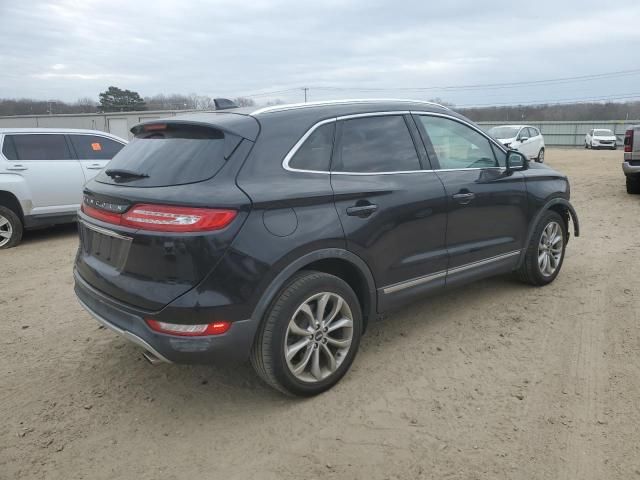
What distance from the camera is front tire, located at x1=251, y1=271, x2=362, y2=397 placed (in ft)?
9.06

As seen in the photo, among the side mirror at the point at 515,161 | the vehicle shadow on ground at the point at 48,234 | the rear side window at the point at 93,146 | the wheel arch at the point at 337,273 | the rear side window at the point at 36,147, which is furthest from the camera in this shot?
the rear side window at the point at 93,146

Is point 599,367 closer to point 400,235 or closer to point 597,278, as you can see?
point 400,235

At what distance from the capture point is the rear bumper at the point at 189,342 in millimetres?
2590

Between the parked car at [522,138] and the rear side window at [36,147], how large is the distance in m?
15.0

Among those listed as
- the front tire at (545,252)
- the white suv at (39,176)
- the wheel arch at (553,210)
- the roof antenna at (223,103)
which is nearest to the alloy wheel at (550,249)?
the front tire at (545,252)

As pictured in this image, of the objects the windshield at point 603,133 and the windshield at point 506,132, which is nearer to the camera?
the windshield at point 506,132

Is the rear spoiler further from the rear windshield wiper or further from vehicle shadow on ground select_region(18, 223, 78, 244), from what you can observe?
vehicle shadow on ground select_region(18, 223, 78, 244)

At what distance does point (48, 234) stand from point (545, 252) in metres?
7.47

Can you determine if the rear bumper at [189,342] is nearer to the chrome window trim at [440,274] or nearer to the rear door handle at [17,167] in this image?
the chrome window trim at [440,274]

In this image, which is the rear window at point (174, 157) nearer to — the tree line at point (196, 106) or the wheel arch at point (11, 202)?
the wheel arch at point (11, 202)

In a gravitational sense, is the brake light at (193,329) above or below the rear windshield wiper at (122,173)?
below

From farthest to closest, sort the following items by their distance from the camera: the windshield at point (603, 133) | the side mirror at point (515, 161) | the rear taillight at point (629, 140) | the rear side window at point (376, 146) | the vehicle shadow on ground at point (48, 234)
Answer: the windshield at point (603, 133)
the rear taillight at point (629, 140)
the vehicle shadow on ground at point (48, 234)
the side mirror at point (515, 161)
the rear side window at point (376, 146)

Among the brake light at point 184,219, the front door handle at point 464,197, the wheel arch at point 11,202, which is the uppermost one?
the brake light at point 184,219

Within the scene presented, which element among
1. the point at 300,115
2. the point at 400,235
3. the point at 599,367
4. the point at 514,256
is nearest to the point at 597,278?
the point at 514,256
